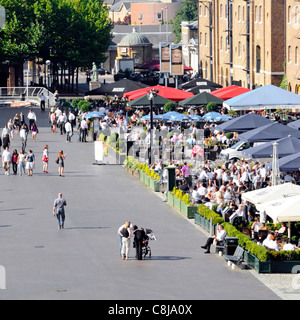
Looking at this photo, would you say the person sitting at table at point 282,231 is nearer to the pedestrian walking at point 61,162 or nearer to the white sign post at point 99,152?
the pedestrian walking at point 61,162

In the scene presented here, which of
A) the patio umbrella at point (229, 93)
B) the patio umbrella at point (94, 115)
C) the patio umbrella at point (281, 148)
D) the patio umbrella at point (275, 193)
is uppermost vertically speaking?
the patio umbrella at point (229, 93)

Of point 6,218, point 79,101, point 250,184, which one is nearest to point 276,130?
point 250,184

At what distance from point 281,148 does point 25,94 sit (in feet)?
167

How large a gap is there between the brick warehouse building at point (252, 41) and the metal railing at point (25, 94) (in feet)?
50.7

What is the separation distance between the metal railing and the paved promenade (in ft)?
121

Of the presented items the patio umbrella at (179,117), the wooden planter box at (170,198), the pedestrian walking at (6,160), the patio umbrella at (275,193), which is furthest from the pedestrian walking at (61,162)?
the patio umbrella at (275,193)

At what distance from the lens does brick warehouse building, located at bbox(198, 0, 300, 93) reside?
228ft

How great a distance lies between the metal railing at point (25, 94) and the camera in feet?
266

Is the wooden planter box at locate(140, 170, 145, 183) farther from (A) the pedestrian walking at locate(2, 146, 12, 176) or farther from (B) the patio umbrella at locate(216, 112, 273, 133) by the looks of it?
(A) the pedestrian walking at locate(2, 146, 12, 176)

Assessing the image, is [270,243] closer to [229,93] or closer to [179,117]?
[179,117]

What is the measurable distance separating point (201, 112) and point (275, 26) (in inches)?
574

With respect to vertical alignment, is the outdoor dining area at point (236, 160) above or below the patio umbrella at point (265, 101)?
below

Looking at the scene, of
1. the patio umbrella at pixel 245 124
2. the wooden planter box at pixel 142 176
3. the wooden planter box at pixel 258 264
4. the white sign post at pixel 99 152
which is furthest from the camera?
the white sign post at pixel 99 152

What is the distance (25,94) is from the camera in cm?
8450
